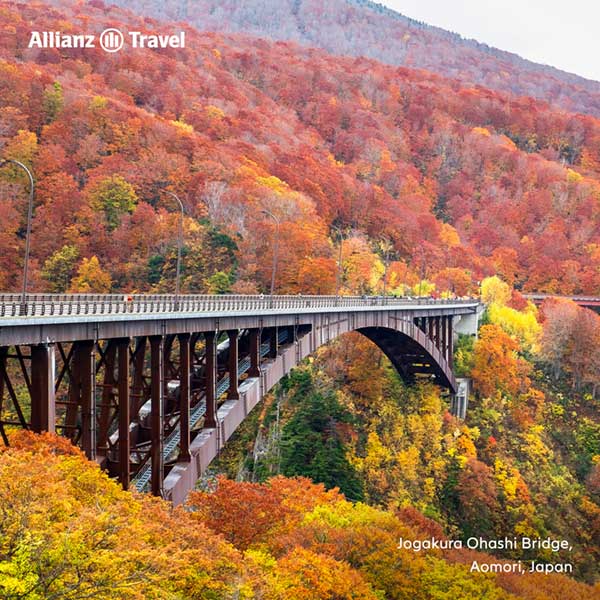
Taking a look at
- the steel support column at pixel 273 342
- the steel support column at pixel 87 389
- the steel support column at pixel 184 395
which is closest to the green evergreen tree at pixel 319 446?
the steel support column at pixel 273 342

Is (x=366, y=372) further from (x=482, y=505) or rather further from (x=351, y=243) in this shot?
(x=351, y=243)

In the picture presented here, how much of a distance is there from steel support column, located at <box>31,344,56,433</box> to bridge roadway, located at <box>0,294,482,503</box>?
0.09ft

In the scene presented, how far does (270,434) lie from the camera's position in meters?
59.1

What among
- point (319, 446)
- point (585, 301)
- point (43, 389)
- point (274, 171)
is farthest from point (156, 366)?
point (585, 301)

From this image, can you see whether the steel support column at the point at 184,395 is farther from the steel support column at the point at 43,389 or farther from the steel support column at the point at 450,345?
the steel support column at the point at 450,345

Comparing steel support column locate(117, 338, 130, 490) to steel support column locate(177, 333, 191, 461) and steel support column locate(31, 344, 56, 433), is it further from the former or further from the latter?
steel support column locate(177, 333, 191, 461)

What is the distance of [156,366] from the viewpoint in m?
29.0

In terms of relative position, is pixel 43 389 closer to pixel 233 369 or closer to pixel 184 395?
pixel 184 395

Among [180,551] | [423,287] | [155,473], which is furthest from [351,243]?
[180,551]

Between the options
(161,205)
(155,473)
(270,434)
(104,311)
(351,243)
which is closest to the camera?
(104,311)

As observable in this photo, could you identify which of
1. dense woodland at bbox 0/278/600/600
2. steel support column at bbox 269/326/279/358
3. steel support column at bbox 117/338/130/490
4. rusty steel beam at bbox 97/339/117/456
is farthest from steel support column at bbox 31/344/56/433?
steel support column at bbox 269/326/279/358

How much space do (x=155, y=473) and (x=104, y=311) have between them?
613 centimetres

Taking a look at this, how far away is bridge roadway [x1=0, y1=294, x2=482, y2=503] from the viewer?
23688 mm

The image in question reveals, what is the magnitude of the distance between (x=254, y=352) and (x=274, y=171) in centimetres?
5878
